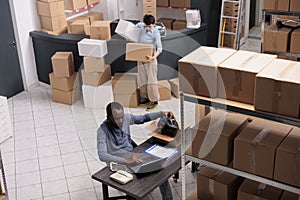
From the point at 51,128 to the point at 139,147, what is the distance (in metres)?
2.52

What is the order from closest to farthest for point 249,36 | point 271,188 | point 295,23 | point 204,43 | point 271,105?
point 271,105 → point 271,188 → point 295,23 → point 204,43 → point 249,36

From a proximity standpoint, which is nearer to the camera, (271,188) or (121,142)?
(271,188)

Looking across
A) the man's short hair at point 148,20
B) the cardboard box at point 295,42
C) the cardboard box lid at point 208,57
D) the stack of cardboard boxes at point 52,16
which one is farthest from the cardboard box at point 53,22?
the cardboard box lid at point 208,57

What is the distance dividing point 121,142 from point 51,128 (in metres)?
2.35

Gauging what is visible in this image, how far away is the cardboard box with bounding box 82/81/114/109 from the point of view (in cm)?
730

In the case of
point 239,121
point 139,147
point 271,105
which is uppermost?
point 271,105

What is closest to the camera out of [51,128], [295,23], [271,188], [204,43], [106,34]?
[271,188]

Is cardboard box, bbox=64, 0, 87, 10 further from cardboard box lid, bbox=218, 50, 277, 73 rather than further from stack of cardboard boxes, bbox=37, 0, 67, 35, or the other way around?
cardboard box lid, bbox=218, 50, 277, 73

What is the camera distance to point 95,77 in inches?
286

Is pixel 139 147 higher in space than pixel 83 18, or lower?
lower

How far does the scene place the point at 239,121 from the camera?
3.42 metres

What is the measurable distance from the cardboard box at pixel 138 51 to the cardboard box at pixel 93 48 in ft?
1.28

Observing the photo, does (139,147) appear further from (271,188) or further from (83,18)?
(83,18)

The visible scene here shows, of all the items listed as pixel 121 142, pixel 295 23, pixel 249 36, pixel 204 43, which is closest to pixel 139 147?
pixel 121 142
